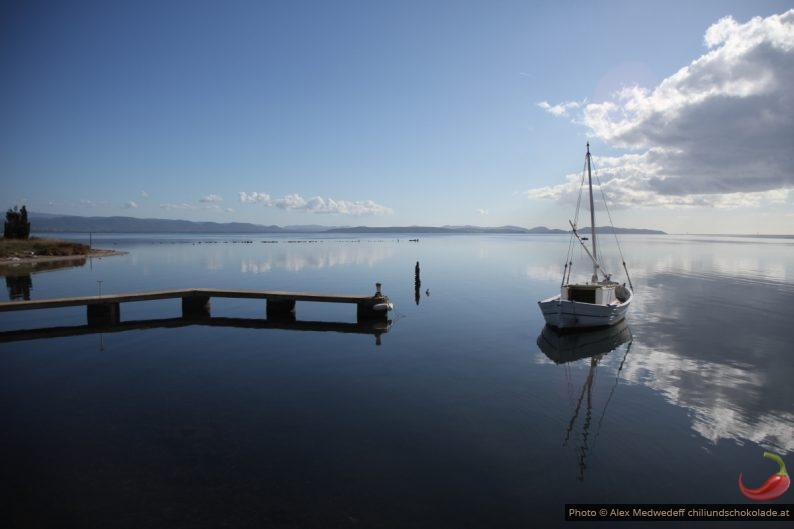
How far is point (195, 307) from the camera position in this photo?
2972cm

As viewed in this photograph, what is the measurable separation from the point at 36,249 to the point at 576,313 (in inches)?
3626

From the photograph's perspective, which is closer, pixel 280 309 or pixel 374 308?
pixel 374 308

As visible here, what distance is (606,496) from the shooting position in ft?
32.5

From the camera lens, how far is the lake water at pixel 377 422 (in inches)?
368

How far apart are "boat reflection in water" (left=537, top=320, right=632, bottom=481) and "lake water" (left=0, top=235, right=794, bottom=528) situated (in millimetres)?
123

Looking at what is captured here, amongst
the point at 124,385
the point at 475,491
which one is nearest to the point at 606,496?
the point at 475,491

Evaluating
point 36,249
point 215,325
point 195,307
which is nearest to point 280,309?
point 215,325

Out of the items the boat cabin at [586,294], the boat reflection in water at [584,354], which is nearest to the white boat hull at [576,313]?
the boat reflection in water at [584,354]

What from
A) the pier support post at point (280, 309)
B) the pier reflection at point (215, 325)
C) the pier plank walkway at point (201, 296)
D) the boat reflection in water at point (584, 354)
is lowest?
the boat reflection in water at point (584, 354)

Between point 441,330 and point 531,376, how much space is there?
9172 millimetres

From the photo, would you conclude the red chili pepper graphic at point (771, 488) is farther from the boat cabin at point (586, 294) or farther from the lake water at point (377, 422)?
the boat cabin at point (586, 294)

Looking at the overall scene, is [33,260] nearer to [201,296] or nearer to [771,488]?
[201,296]

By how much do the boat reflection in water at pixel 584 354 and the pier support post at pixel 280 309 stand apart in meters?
17.0

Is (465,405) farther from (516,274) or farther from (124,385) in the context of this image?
(516,274)
